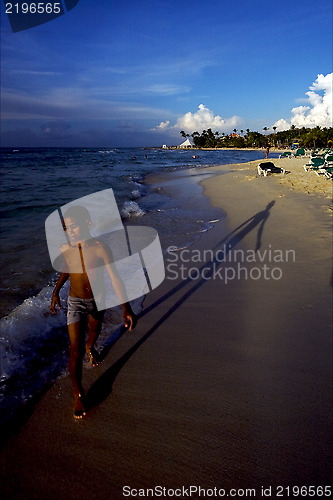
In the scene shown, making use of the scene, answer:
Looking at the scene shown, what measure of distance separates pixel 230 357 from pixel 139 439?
1451mm

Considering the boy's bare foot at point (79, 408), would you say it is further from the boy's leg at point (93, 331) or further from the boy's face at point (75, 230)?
the boy's face at point (75, 230)

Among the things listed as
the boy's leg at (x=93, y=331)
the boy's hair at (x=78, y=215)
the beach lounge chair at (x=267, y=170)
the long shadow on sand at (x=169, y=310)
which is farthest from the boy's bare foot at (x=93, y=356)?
the beach lounge chair at (x=267, y=170)

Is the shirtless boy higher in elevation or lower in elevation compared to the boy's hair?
lower

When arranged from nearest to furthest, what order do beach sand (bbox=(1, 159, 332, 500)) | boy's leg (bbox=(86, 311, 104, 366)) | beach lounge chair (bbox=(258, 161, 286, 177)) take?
1. beach sand (bbox=(1, 159, 332, 500))
2. boy's leg (bbox=(86, 311, 104, 366))
3. beach lounge chair (bbox=(258, 161, 286, 177))

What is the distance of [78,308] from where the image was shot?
2.72 m

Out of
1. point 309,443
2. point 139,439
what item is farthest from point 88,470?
point 309,443

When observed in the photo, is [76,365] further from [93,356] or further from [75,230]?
[75,230]

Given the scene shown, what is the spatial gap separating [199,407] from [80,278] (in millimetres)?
1808

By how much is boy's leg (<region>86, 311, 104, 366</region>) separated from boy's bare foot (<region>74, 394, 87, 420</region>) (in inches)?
26.2

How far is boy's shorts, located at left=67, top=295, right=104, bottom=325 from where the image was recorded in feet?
8.74

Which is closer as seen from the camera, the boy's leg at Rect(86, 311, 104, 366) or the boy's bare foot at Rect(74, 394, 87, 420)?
the boy's bare foot at Rect(74, 394, 87, 420)

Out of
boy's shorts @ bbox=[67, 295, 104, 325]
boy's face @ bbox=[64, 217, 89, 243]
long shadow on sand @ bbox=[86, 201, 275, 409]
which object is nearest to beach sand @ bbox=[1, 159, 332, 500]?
long shadow on sand @ bbox=[86, 201, 275, 409]

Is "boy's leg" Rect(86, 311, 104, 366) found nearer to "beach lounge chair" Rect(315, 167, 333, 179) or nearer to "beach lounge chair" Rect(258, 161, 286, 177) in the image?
"beach lounge chair" Rect(315, 167, 333, 179)

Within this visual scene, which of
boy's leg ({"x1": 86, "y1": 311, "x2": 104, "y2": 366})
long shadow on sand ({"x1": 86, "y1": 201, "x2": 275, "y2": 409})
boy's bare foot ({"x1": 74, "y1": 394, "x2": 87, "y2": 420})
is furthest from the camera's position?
boy's leg ({"x1": 86, "y1": 311, "x2": 104, "y2": 366})
